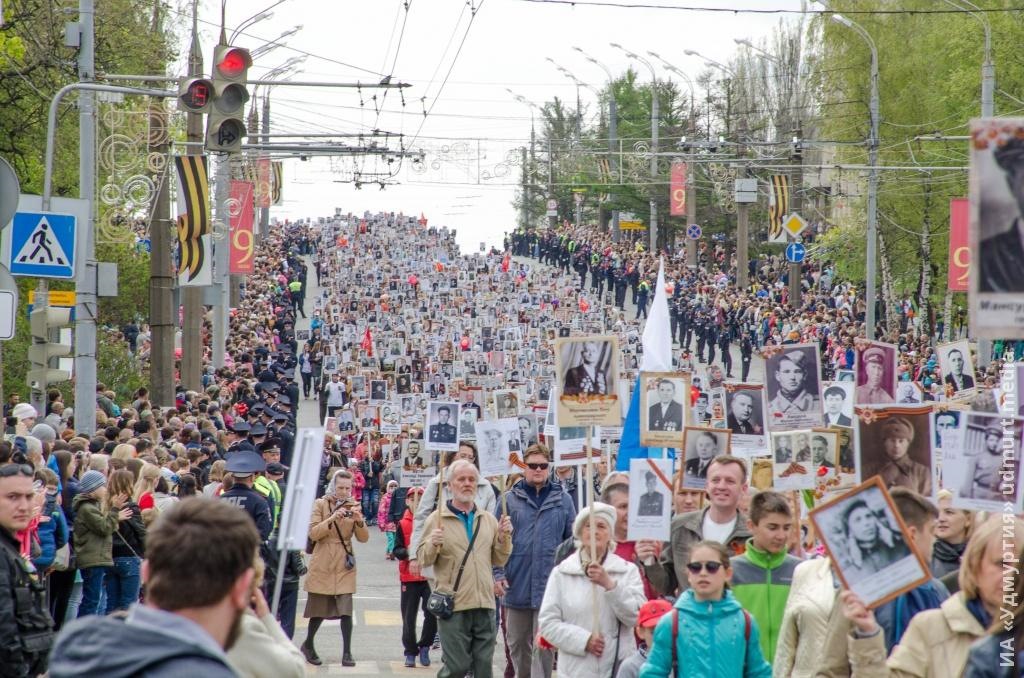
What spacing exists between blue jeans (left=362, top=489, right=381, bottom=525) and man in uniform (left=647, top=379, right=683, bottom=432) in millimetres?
14404

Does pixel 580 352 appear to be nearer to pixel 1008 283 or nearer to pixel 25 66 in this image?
pixel 1008 283

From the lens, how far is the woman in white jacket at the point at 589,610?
8.78 meters

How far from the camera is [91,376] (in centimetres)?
1858

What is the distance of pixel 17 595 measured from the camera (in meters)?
7.44

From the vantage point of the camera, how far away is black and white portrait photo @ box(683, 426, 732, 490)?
10797mm

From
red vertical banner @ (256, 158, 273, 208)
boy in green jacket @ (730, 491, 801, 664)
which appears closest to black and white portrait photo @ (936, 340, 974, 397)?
boy in green jacket @ (730, 491, 801, 664)

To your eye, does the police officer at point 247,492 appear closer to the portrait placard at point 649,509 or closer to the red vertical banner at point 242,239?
the portrait placard at point 649,509

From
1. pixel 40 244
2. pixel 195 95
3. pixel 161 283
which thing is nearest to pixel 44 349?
pixel 40 244

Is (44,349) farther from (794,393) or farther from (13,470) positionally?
(13,470)

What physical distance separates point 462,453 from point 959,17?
37242 mm

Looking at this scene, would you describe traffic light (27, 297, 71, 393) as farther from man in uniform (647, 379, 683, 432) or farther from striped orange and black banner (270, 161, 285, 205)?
striped orange and black banner (270, 161, 285, 205)

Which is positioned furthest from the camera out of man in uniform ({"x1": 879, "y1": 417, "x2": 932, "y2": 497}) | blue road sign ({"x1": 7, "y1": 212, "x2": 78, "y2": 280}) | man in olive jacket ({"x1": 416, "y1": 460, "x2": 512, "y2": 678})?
blue road sign ({"x1": 7, "y1": 212, "x2": 78, "y2": 280})

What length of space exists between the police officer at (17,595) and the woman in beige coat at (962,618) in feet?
12.1

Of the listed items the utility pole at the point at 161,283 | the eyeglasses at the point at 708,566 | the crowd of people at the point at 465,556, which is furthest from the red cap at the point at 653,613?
the utility pole at the point at 161,283
